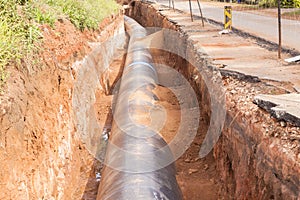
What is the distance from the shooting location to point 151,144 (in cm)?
450

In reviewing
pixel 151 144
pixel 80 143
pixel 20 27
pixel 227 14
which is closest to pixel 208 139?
pixel 151 144

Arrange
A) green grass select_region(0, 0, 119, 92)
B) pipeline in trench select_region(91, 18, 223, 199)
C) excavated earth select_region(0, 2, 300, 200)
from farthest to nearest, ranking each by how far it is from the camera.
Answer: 1. green grass select_region(0, 0, 119, 92)
2. pipeline in trench select_region(91, 18, 223, 199)
3. excavated earth select_region(0, 2, 300, 200)

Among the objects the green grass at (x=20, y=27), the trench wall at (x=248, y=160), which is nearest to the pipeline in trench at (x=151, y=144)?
the trench wall at (x=248, y=160)

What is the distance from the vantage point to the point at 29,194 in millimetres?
3609

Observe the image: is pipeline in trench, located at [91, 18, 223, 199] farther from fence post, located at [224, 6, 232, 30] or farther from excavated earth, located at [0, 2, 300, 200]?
fence post, located at [224, 6, 232, 30]

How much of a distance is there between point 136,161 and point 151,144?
56 centimetres

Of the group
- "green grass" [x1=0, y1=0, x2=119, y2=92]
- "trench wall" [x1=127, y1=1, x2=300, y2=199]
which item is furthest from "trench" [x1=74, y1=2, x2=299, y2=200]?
"green grass" [x1=0, y1=0, x2=119, y2=92]

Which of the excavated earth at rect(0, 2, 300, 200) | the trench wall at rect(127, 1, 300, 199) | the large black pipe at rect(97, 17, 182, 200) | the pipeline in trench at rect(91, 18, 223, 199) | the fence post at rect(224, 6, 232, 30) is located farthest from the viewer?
the fence post at rect(224, 6, 232, 30)

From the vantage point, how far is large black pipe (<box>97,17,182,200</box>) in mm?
3547

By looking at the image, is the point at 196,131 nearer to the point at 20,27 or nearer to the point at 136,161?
the point at 136,161

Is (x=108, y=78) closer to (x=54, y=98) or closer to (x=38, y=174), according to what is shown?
(x=54, y=98)

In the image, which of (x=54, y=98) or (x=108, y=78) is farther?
(x=108, y=78)

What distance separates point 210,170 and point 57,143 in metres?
2.75

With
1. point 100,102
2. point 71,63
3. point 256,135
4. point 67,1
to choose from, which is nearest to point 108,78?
point 100,102
